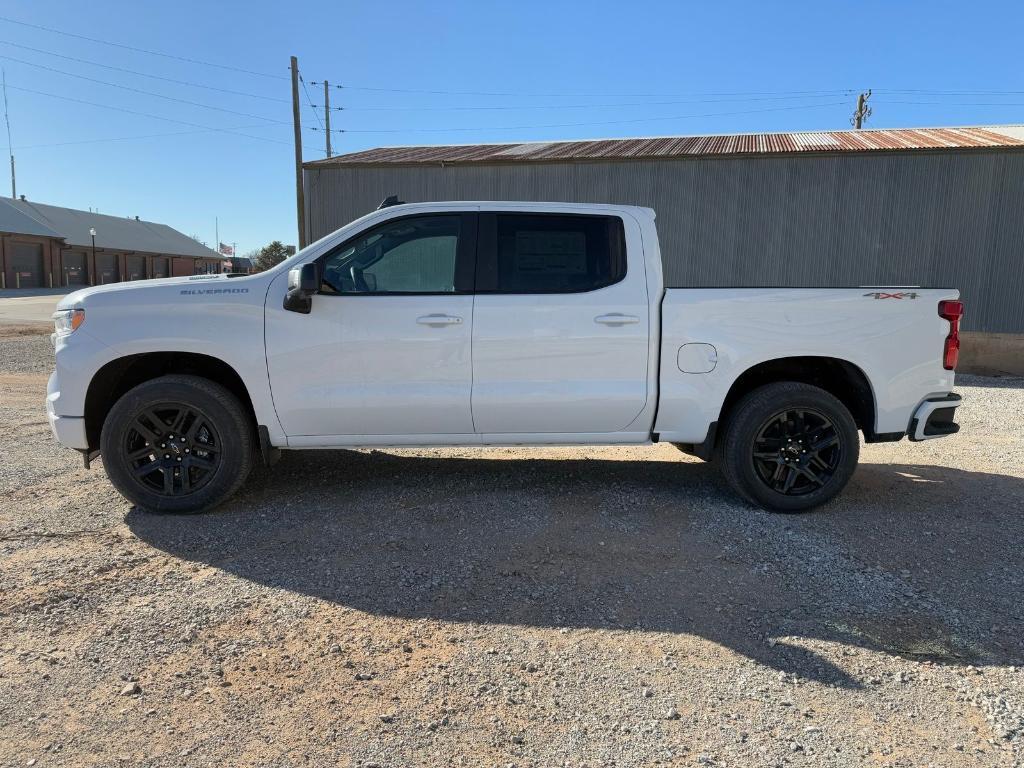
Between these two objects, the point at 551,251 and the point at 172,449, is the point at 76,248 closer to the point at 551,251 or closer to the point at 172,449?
the point at 172,449

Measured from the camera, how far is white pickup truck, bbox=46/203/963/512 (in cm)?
439

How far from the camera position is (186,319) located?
4367 millimetres

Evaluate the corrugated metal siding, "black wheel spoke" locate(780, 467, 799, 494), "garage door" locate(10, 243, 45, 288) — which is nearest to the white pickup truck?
"black wheel spoke" locate(780, 467, 799, 494)

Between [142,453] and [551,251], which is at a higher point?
[551,251]

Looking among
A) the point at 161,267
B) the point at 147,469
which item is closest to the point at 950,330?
the point at 147,469

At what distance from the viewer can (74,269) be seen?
5691 cm

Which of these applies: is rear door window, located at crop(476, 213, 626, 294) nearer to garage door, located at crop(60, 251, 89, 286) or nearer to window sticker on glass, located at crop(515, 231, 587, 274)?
window sticker on glass, located at crop(515, 231, 587, 274)

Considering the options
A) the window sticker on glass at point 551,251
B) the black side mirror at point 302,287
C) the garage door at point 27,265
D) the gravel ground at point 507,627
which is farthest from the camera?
the garage door at point 27,265

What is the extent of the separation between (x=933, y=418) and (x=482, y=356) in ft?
9.98

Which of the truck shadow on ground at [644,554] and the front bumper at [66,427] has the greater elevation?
the front bumper at [66,427]

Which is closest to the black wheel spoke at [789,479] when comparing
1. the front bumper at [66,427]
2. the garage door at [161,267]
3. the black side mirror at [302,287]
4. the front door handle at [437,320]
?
the front door handle at [437,320]

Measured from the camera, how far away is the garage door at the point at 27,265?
50.2 m

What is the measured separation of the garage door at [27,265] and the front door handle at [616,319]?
Answer: 58418 millimetres

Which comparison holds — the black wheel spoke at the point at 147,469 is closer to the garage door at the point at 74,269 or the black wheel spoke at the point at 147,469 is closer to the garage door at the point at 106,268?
the garage door at the point at 74,269
